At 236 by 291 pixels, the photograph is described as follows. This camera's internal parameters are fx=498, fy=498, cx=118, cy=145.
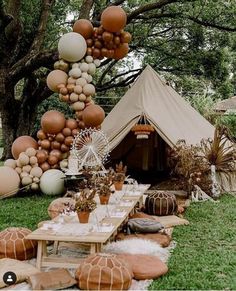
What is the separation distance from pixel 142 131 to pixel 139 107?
644 millimetres

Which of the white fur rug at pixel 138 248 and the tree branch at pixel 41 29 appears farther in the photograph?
the tree branch at pixel 41 29

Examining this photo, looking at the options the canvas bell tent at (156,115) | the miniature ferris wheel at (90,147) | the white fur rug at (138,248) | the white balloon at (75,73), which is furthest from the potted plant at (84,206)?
the canvas bell tent at (156,115)

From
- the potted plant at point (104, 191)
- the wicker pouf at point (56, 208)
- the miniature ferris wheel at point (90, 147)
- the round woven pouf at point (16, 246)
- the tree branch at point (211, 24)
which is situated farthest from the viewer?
the tree branch at point (211, 24)

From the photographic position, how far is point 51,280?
3.83 m

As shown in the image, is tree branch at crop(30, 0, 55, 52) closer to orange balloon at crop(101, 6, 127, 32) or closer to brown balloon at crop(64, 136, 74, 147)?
orange balloon at crop(101, 6, 127, 32)

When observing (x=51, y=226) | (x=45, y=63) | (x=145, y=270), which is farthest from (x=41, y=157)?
(x=145, y=270)

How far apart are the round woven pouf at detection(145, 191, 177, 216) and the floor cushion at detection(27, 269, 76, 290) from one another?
2.55 metres

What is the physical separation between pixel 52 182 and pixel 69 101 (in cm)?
132

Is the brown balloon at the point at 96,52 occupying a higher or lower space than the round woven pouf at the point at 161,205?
higher

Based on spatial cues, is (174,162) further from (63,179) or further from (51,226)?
(51,226)

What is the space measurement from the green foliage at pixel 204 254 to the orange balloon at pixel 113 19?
10.0 feet

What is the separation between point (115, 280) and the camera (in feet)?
12.1

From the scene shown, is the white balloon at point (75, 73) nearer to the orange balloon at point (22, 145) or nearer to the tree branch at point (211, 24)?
the orange balloon at point (22, 145)

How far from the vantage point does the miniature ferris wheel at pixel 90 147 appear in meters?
7.60
